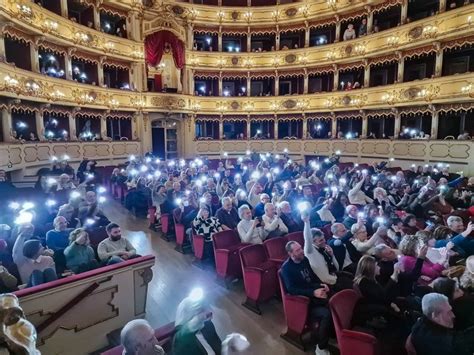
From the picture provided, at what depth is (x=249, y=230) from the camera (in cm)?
536

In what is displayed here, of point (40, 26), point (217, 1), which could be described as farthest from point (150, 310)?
point (217, 1)

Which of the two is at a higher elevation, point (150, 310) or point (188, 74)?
point (188, 74)

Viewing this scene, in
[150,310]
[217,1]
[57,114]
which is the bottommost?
[150,310]

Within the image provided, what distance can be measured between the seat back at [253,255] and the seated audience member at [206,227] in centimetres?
139

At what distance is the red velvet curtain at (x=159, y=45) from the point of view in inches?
711

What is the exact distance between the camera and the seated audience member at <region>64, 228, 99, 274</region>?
4.15m

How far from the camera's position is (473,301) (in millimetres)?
2949

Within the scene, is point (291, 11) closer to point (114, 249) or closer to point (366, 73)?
point (366, 73)

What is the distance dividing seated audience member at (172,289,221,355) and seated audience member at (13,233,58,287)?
205cm

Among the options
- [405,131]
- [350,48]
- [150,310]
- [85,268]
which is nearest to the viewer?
[85,268]

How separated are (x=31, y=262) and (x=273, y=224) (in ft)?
11.9

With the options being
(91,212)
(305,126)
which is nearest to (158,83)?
(305,126)

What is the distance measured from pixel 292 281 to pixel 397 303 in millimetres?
1154

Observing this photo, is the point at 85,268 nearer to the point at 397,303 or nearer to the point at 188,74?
the point at 397,303
